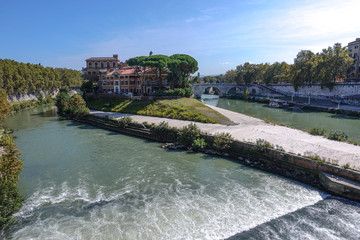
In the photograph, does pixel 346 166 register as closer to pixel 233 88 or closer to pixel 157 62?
pixel 157 62

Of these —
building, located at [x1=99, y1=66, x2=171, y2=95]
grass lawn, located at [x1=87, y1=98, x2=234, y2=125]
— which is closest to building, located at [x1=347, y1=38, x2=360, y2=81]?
grass lawn, located at [x1=87, y1=98, x2=234, y2=125]

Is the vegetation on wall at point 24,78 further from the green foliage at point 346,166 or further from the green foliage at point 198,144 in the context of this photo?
the green foliage at point 346,166

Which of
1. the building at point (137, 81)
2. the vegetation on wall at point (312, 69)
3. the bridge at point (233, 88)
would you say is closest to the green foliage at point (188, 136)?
the building at point (137, 81)

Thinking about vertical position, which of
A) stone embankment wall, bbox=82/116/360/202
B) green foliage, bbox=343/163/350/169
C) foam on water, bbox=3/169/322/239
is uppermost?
green foliage, bbox=343/163/350/169

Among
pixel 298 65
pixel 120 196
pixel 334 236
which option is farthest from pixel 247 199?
pixel 298 65

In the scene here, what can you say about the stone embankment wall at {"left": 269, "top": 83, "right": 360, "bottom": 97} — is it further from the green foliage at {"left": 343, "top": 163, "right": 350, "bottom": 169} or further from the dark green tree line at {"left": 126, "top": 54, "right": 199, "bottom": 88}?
the green foliage at {"left": 343, "top": 163, "right": 350, "bottom": 169}

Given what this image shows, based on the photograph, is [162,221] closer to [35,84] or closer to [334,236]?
[334,236]
